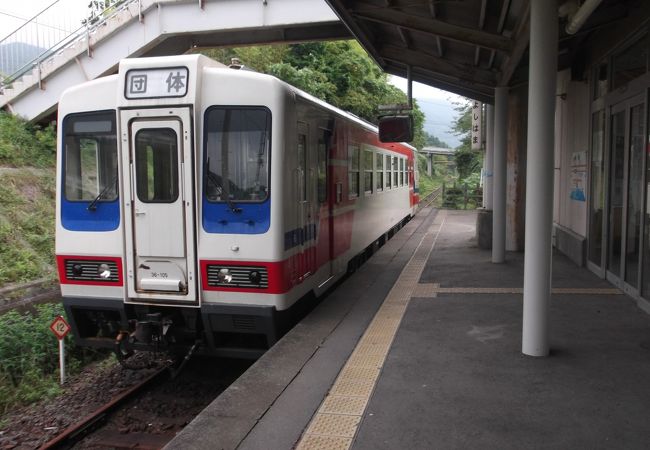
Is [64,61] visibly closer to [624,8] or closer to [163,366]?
[163,366]

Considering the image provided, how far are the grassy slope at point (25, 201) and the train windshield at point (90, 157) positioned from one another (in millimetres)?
5094

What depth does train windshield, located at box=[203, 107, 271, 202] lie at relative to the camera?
5.31 metres

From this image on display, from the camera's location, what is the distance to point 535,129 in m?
4.74

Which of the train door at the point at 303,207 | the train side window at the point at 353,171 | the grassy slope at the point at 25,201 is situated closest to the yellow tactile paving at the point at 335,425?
the train door at the point at 303,207

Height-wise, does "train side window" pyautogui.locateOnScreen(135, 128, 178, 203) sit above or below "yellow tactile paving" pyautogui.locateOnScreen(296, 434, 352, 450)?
above

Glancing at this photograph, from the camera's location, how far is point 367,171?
10070 millimetres

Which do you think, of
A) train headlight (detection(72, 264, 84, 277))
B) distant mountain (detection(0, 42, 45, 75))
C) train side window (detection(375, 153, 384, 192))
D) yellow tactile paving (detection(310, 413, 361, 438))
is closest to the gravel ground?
train headlight (detection(72, 264, 84, 277))

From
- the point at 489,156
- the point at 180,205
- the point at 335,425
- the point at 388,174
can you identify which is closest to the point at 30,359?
the point at 180,205

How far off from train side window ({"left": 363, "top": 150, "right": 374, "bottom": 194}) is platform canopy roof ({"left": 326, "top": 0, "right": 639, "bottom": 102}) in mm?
1622

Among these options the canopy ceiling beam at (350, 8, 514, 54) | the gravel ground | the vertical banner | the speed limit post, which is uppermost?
the canopy ceiling beam at (350, 8, 514, 54)

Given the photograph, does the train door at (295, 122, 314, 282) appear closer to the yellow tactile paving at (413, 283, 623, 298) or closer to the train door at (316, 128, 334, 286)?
the train door at (316, 128, 334, 286)

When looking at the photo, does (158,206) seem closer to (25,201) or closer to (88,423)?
(88,423)

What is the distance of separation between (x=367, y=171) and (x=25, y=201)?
7646 millimetres

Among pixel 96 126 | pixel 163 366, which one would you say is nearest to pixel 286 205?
pixel 96 126
